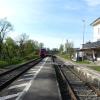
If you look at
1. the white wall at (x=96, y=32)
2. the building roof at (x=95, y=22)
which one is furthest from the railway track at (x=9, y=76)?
the building roof at (x=95, y=22)

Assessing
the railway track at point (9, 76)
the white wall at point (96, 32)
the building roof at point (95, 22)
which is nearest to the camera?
the railway track at point (9, 76)

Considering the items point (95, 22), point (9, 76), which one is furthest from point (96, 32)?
point (9, 76)

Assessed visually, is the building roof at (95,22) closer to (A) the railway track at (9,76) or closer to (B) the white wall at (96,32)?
(B) the white wall at (96,32)

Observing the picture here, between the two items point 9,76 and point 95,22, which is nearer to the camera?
point 9,76

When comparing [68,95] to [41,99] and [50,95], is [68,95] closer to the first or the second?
[50,95]

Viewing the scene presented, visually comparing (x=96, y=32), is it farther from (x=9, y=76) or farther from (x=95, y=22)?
(x=9, y=76)

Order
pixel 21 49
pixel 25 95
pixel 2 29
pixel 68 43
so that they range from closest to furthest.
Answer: pixel 25 95 → pixel 2 29 → pixel 21 49 → pixel 68 43

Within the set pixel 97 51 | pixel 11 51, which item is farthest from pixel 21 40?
pixel 97 51

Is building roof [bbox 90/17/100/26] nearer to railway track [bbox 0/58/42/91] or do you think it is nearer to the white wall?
the white wall

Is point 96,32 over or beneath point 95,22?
beneath

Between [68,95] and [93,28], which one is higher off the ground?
[93,28]

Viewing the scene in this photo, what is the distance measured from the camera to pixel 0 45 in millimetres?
76062

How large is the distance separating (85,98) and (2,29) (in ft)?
228

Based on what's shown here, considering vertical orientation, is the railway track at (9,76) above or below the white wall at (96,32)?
below
